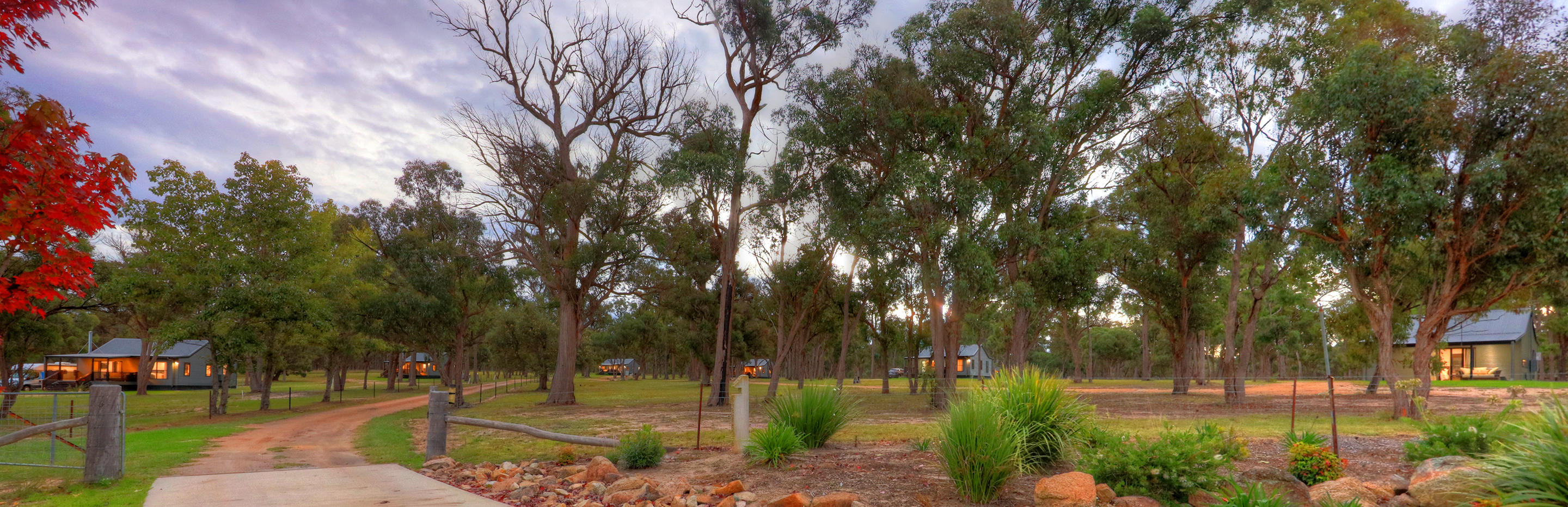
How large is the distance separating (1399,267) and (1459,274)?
3.31 m

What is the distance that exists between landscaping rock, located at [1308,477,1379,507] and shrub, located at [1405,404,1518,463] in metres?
1.47

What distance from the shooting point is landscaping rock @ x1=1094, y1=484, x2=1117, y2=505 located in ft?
21.6

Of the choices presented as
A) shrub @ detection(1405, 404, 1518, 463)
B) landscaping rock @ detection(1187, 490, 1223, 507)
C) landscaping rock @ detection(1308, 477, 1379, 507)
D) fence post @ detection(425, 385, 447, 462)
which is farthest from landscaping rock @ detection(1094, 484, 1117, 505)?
fence post @ detection(425, 385, 447, 462)

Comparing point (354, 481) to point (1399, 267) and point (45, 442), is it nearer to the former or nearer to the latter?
point (45, 442)

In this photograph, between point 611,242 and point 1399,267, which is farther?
point 611,242

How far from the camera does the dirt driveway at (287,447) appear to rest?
35.5 feet

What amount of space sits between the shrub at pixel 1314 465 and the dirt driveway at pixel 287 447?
11.8 m

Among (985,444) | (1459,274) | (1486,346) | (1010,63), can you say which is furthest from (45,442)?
(1486,346)

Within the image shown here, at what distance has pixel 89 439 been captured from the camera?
8.91 m

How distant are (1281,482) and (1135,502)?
1943mm

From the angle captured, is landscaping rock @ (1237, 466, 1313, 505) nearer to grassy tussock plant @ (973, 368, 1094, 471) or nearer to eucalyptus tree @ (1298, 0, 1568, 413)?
grassy tussock plant @ (973, 368, 1094, 471)

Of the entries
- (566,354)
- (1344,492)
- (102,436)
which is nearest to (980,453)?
(1344,492)

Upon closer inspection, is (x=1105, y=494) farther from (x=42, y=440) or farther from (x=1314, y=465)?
(x=42, y=440)

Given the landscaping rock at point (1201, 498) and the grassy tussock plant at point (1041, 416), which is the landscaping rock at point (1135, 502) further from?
the grassy tussock plant at point (1041, 416)
